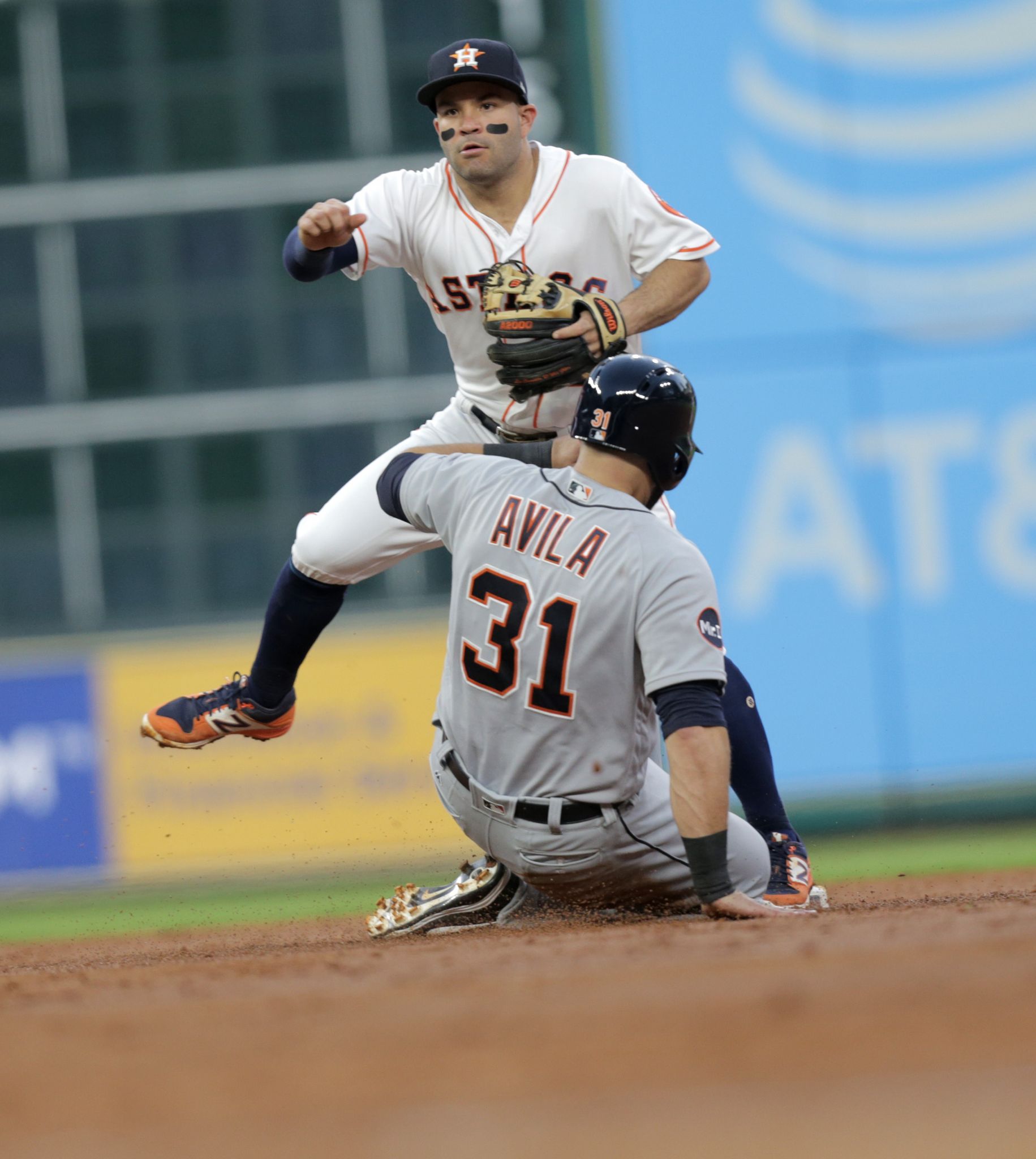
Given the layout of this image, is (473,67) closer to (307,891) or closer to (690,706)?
(690,706)

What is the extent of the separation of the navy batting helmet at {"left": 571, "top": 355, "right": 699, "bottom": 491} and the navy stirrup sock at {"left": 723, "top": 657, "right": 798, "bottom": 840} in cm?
60

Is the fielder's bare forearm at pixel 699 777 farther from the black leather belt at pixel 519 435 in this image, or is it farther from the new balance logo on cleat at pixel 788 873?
the black leather belt at pixel 519 435

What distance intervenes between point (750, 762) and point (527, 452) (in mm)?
883

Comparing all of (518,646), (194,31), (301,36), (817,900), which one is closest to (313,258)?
(518,646)

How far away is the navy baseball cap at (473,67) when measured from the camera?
3.50 meters

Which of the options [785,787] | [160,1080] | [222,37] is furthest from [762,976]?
[222,37]

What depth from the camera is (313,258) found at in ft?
11.7

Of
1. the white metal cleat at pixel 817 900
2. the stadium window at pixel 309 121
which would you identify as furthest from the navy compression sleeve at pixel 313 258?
the stadium window at pixel 309 121

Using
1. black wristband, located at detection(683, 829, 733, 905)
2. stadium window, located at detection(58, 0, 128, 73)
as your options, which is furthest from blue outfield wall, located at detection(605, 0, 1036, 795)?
black wristband, located at detection(683, 829, 733, 905)

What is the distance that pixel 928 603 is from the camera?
7914 millimetres

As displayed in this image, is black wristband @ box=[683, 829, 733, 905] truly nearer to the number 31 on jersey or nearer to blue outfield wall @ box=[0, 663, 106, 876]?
the number 31 on jersey

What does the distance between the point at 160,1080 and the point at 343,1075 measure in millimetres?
249

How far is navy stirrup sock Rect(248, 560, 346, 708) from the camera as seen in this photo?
12.5ft

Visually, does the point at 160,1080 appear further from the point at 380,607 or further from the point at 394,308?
the point at 394,308
